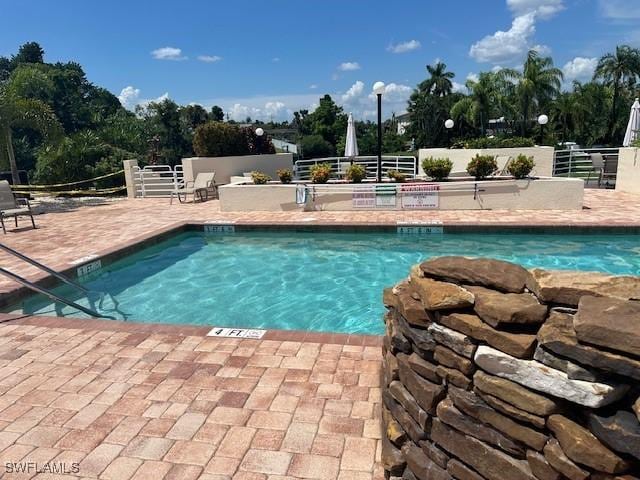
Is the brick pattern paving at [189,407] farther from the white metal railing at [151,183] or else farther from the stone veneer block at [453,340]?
the white metal railing at [151,183]

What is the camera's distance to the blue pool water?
20.5 ft

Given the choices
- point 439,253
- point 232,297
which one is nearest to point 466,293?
point 232,297

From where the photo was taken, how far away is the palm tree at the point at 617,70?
32969mm

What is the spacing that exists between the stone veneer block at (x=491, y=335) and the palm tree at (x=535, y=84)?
37901 mm

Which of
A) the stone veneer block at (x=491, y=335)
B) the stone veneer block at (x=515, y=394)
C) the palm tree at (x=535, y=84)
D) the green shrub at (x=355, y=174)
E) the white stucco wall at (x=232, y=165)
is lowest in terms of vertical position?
the stone veneer block at (x=515, y=394)

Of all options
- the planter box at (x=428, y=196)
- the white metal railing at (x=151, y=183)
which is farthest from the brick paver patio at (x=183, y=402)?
the white metal railing at (x=151, y=183)

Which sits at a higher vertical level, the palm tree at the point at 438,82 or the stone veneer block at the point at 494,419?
the palm tree at the point at 438,82

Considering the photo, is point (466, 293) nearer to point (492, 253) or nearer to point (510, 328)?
point (510, 328)

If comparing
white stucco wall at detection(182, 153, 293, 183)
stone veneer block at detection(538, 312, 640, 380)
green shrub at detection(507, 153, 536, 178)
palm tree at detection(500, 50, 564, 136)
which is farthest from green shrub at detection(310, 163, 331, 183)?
palm tree at detection(500, 50, 564, 136)

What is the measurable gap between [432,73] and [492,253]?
5099 cm

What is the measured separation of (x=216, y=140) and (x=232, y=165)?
1.32 meters

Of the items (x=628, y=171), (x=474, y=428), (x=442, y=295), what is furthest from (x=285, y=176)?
(x=474, y=428)

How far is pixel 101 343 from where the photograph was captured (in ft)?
14.6

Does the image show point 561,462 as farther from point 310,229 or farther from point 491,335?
point 310,229
